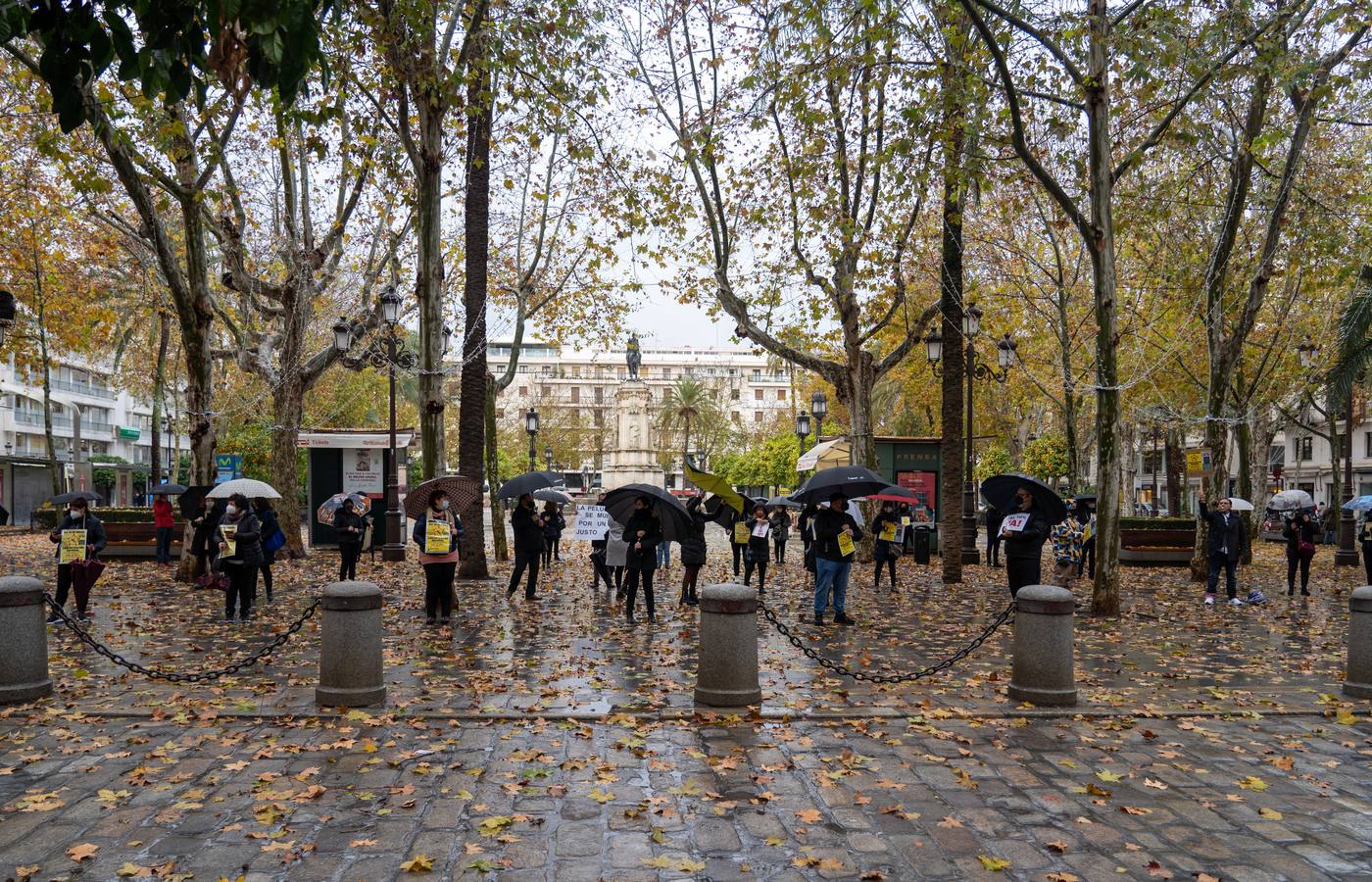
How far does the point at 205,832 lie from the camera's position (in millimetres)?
5301

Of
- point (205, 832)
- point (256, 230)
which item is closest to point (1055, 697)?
point (205, 832)

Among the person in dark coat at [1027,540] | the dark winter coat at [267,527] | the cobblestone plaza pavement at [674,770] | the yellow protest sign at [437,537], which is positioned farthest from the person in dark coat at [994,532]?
the dark winter coat at [267,527]

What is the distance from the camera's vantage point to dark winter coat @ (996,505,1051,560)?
1270 cm

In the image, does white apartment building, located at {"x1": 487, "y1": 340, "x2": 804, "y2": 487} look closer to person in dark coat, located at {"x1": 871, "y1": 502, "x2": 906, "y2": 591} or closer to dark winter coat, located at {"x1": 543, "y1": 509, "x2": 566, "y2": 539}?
dark winter coat, located at {"x1": 543, "y1": 509, "x2": 566, "y2": 539}

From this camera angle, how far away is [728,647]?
8.17 metres

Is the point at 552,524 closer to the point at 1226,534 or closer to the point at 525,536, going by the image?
the point at 525,536

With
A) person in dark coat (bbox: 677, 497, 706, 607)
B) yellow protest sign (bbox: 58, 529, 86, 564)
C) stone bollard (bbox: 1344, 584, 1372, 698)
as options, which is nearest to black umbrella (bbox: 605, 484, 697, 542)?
person in dark coat (bbox: 677, 497, 706, 607)

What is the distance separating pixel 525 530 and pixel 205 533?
6043mm

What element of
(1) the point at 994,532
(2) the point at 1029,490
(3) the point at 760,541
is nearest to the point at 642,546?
(3) the point at 760,541

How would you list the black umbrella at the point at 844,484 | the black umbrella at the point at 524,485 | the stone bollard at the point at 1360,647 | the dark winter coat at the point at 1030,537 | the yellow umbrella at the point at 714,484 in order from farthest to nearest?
the black umbrella at the point at 524,485 < the black umbrella at the point at 844,484 < the yellow umbrella at the point at 714,484 < the dark winter coat at the point at 1030,537 < the stone bollard at the point at 1360,647

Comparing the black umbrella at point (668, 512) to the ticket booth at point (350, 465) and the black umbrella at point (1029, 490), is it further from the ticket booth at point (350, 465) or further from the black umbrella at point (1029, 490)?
the ticket booth at point (350, 465)

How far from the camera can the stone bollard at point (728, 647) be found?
8109 mm

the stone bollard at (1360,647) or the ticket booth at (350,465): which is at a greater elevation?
the ticket booth at (350,465)

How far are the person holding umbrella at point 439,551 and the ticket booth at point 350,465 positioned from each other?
13258 millimetres
